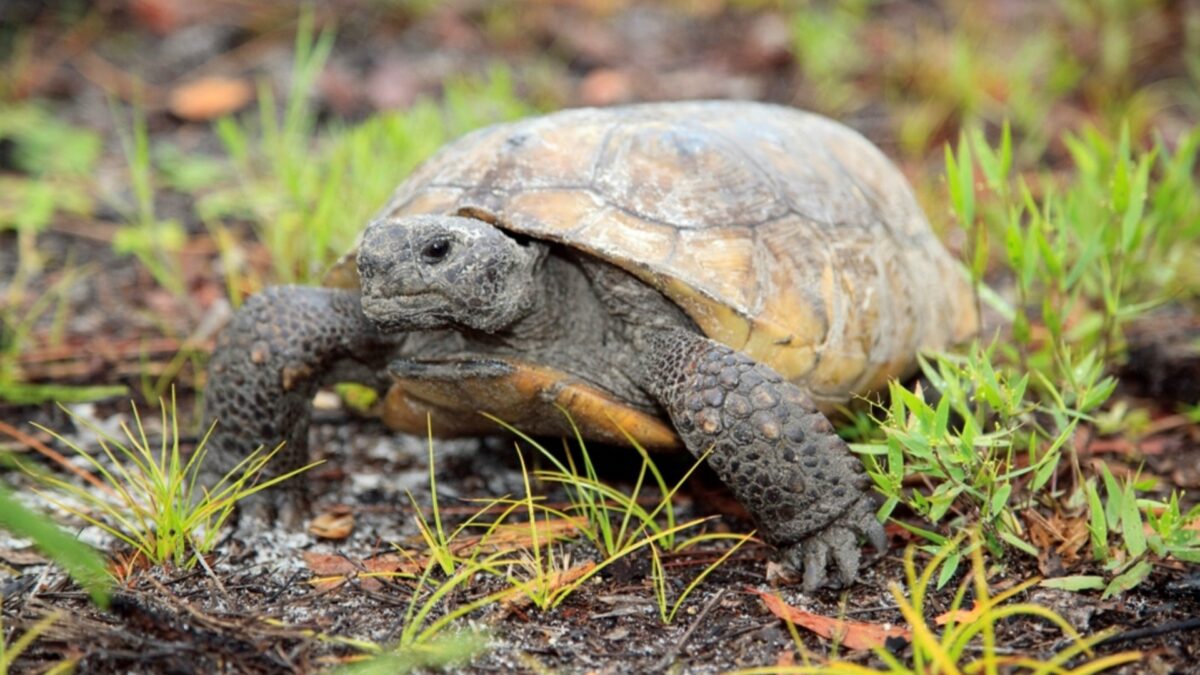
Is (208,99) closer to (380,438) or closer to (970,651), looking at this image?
(380,438)

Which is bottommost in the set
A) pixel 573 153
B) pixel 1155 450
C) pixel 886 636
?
pixel 1155 450

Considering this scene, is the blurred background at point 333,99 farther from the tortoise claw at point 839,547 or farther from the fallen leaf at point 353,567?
the tortoise claw at point 839,547

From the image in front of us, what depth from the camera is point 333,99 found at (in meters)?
7.78

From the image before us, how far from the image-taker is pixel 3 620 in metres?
2.62

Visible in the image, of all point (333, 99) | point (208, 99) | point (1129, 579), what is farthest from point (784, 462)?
point (208, 99)

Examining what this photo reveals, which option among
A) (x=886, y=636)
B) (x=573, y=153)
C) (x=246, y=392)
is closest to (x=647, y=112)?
(x=573, y=153)

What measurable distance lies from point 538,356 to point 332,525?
87cm

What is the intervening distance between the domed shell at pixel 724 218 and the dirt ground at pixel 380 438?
2.24 ft

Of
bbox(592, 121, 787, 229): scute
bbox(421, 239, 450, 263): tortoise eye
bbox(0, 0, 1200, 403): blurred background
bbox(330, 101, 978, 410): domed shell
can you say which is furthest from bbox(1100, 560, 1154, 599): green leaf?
bbox(0, 0, 1200, 403): blurred background

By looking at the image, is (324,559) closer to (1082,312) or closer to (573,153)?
(573,153)

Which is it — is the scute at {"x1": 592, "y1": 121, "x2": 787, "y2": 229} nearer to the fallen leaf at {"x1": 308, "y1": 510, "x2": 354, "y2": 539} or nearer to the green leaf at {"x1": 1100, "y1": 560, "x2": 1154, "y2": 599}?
the fallen leaf at {"x1": 308, "y1": 510, "x2": 354, "y2": 539}

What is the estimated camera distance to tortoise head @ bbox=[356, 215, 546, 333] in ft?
10.2

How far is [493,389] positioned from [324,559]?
0.72m

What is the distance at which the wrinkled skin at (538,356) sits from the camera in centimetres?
309
